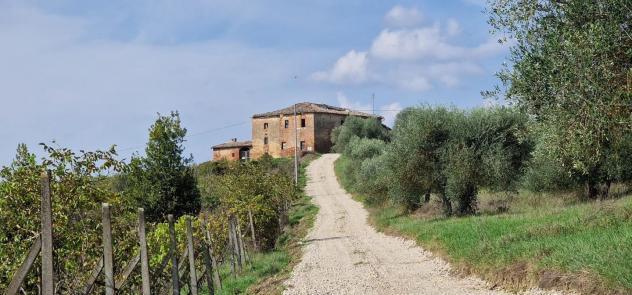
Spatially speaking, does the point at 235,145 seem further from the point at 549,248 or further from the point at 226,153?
the point at 549,248

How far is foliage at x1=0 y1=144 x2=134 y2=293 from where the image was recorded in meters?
8.51

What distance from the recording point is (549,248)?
45.1 feet

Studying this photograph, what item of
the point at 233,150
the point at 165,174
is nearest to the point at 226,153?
the point at 233,150

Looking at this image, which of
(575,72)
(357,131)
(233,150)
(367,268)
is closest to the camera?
(575,72)

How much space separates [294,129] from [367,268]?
80.6 m

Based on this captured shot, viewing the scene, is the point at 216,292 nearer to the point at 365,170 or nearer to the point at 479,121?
the point at 479,121

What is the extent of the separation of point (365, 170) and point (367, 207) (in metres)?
2.91

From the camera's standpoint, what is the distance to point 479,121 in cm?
2842

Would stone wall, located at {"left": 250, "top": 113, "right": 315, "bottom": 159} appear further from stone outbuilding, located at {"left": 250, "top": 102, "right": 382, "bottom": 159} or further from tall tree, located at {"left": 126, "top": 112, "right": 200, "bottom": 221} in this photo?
tall tree, located at {"left": 126, "top": 112, "right": 200, "bottom": 221}

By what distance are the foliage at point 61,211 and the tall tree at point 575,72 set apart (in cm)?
841

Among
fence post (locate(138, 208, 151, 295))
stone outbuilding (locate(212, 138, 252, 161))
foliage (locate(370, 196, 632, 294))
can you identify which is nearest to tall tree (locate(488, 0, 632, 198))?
foliage (locate(370, 196, 632, 294))

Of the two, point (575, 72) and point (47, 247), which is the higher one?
point (575, 72)

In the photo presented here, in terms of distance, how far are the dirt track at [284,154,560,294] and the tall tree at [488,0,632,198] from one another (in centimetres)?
338

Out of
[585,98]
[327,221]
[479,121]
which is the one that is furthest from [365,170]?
[585,98]
